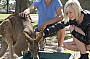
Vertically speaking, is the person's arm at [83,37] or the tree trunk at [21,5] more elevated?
the tree trunk at [21,5]

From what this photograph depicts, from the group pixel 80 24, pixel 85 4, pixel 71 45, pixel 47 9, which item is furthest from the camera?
pixel 85 4

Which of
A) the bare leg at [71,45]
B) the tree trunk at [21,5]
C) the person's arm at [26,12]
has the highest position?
the tree trunk at [21,5]

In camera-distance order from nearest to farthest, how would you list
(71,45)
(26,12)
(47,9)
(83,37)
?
(83,37)
(71,45)
(26,12)
(47,9)

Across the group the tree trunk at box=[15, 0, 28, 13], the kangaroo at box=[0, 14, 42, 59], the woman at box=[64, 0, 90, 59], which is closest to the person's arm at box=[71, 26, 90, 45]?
the woman at box=[64, 0, 90, 59]

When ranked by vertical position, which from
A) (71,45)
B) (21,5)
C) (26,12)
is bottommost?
(71,45)

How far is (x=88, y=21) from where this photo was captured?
9.84 feet

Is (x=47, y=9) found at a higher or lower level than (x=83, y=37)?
higher

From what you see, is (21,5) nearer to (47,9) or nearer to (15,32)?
(47,9)

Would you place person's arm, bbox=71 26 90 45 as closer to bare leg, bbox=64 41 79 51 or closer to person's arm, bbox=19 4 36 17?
bare leg, bbox=64 41 79 51

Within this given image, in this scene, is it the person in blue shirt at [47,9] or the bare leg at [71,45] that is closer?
the bare leg at [71,45]

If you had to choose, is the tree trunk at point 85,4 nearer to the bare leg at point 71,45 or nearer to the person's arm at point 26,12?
the person's arm at point 26,12

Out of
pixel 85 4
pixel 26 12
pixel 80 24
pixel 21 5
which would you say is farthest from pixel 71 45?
pixel 85 4

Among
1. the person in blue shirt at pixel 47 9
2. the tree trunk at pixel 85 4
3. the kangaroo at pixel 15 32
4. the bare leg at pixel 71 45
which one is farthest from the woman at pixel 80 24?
the tree trunk at pixel 85 4

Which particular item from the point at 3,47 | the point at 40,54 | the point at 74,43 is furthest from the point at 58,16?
the point at 3,47
